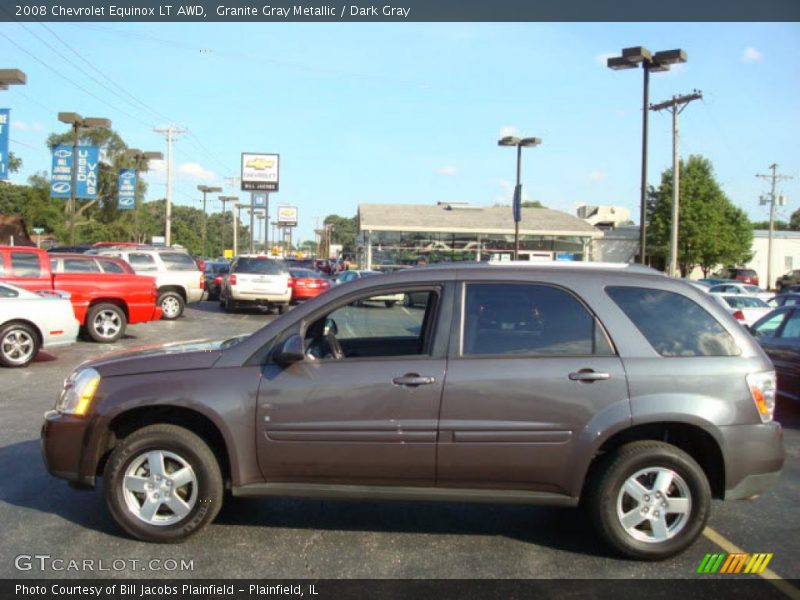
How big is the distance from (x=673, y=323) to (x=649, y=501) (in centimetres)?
111

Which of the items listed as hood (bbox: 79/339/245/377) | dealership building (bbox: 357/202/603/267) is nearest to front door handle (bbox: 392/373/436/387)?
hood (bbox: 79/339/245/377)

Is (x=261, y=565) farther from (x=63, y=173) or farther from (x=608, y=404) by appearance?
(x=63, y=173)

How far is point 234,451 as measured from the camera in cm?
437

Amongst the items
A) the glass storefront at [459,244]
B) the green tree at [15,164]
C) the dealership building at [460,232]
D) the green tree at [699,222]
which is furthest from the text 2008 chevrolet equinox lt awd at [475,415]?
the green tree at [15,164]

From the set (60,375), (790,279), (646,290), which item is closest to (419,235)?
(790,279)

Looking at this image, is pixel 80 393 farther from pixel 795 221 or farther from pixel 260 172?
pixel 795 221

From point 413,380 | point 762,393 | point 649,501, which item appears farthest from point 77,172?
point 762,393

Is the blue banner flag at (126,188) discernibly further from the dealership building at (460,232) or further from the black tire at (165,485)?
the black tire at (165,485)

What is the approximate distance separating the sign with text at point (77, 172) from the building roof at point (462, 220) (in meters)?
14.0

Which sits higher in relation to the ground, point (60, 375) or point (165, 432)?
point (165, 432)

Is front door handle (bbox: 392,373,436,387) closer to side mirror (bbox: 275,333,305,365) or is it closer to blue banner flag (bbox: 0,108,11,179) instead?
side mirror (bbox: 275,333,305,365)

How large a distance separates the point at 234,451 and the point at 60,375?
7.63 meters

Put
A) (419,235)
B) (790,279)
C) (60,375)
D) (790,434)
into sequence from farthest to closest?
1. (790,279)
2. (419,235)
3. (60,375)
4. (790,434)

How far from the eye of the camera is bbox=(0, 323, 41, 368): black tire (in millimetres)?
11078
